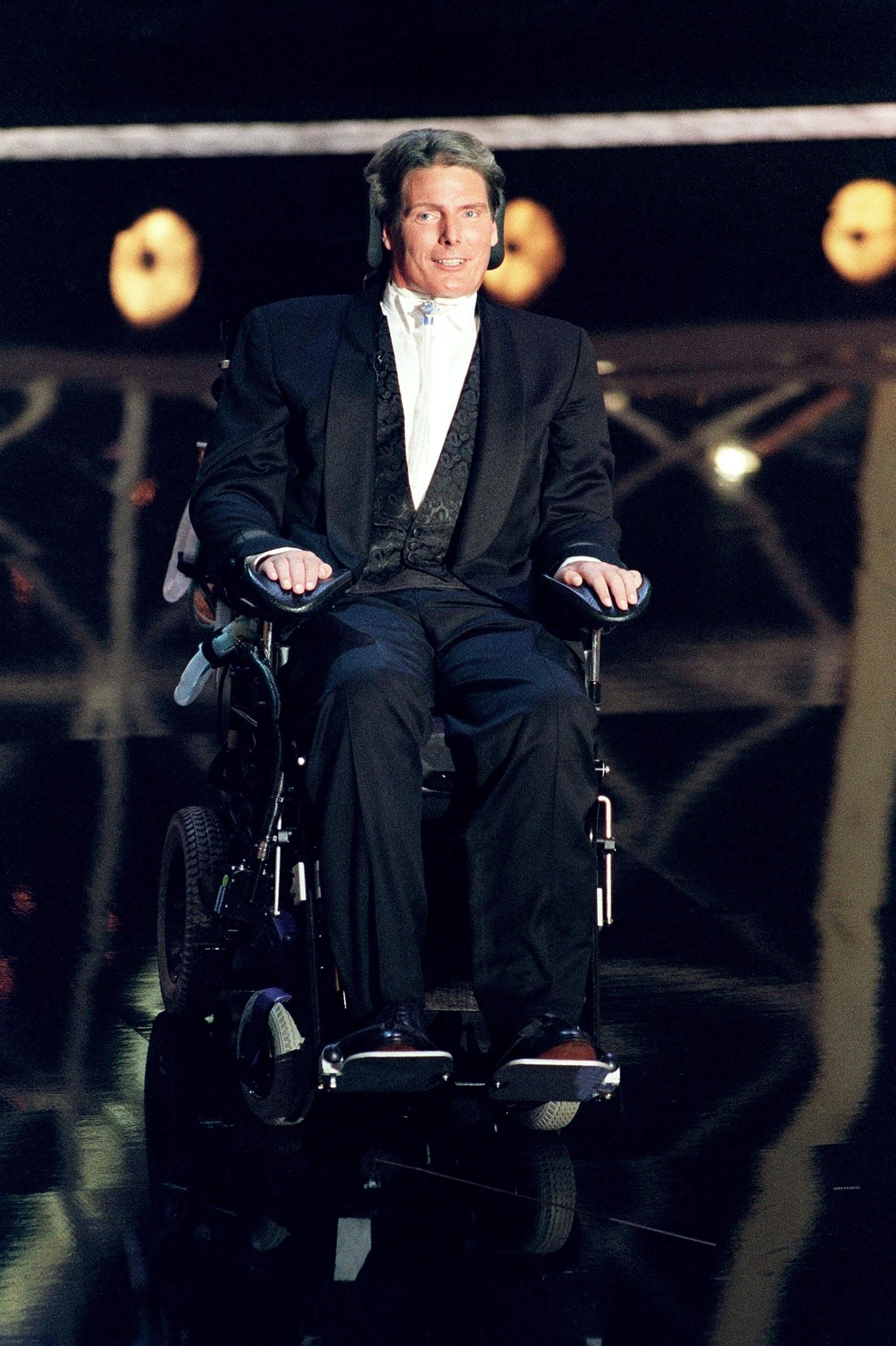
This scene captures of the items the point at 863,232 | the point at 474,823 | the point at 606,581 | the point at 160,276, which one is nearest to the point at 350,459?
the point at 606,581

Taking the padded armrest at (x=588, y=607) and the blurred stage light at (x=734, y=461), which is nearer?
the padded armrest at (x=588, y=607)

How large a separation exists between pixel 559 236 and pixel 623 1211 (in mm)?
4716

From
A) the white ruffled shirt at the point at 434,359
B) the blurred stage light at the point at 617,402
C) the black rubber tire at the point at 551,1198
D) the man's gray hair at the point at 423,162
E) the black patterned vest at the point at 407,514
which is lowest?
the black rubber tire at the point at 551,1198

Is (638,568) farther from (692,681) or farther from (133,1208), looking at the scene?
(133,1208)

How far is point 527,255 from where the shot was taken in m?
6.67

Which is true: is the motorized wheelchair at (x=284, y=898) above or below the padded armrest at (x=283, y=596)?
below

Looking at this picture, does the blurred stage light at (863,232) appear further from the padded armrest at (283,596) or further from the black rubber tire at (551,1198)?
the black rubber tire at (551,1198)

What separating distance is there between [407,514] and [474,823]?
60cm

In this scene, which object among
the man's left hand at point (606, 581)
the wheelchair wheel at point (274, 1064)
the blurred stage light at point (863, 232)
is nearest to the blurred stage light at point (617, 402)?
the blurred stage light at point (863, 232)

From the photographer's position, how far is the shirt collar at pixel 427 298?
3.11 m

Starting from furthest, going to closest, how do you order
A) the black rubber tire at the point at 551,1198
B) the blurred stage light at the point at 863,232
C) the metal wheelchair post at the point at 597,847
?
the blurred stage light at the point at 863,232, the metal wheelchair post at the point at 597,847, the black rubber tire at the point at 551,1198

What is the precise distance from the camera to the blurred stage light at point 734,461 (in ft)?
21.2

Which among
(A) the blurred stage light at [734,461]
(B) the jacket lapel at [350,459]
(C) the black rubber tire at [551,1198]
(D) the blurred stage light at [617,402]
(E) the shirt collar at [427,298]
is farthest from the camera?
(D) the blurred stage light at [617,402]

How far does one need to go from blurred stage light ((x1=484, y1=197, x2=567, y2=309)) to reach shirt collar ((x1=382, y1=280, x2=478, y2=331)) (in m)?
3.51
